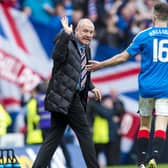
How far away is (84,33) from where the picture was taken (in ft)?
42.5

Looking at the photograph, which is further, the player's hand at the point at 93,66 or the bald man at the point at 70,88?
the player's hand at the point at 93,66

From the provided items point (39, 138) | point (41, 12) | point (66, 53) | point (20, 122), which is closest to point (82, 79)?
point (66, 53)

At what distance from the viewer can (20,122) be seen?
64.8 feet

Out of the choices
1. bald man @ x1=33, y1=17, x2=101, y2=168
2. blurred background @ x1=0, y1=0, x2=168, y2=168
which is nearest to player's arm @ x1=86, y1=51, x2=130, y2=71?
bald man @ x1=33, y1=17, x2=101, y2=168

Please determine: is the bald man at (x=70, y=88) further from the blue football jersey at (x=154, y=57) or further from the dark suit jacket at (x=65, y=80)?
the blue football jersey at (x=154, y=57)

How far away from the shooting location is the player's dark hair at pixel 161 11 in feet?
41.9

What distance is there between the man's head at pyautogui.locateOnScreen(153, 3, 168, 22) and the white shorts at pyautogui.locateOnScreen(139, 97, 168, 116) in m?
1.03

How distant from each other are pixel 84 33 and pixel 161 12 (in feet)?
3.34

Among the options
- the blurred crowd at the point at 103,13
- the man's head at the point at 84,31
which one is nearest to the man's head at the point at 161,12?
the man's head at the point at 84,31

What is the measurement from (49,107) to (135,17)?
955cm

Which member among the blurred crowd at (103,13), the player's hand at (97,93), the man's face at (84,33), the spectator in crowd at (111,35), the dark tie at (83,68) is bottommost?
the player's hand at (97,93)

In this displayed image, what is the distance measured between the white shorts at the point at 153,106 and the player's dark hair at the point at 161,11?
1043 mm

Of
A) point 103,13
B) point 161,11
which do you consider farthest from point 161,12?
point 103,13

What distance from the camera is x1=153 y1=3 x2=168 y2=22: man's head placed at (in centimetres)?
1278
